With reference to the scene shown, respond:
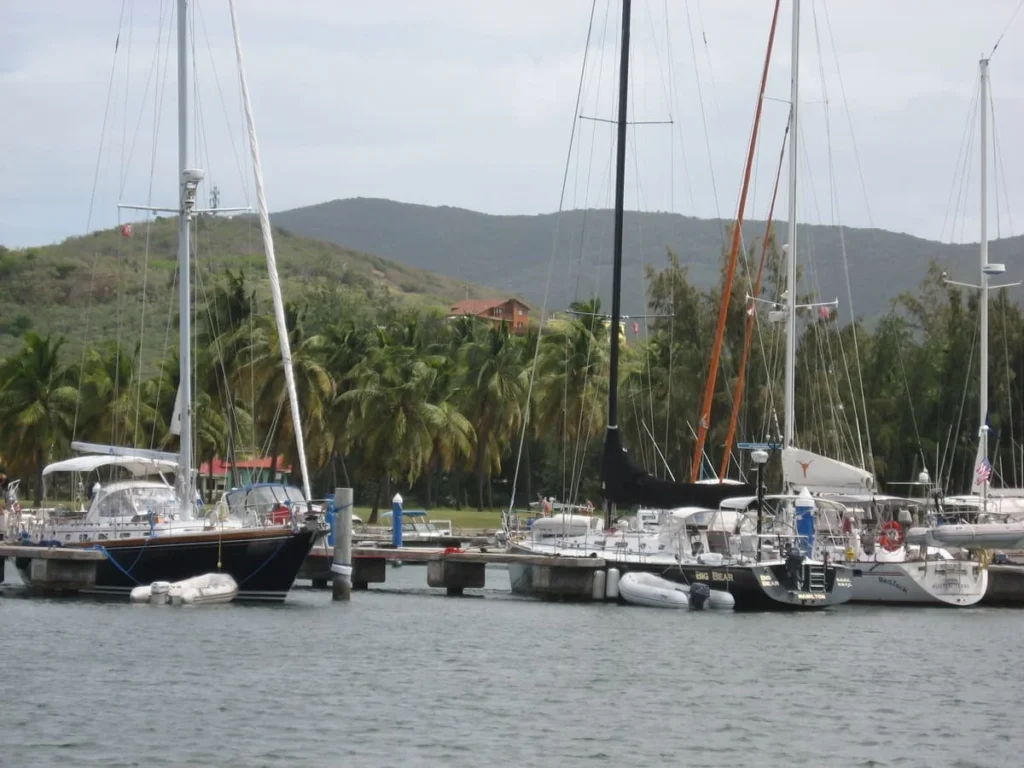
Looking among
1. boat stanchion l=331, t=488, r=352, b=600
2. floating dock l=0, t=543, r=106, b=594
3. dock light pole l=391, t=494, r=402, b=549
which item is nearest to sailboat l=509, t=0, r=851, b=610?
boat stanchion l=331, t=488, r=352, b=600

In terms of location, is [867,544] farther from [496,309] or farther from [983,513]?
[496,309]

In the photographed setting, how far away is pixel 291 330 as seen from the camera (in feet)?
250

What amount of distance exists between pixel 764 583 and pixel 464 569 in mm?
9379

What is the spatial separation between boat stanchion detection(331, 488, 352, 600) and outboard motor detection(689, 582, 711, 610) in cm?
858

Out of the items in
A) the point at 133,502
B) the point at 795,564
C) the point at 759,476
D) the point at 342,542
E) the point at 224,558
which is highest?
the point at 759,476

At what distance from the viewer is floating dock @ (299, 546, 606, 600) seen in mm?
41969

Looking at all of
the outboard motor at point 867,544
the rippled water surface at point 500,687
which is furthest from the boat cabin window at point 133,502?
the outboard motor at point 867,544

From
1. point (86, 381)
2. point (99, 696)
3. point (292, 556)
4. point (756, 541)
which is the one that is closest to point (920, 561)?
point (756, 541)

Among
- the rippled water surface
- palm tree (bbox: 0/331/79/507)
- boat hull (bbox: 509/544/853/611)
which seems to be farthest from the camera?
palm tree (bbox: 0/331/79/507)

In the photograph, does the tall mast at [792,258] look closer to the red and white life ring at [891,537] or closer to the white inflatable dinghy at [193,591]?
the red and white life ring at [891,537]

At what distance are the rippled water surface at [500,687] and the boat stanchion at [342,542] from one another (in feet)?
3.09

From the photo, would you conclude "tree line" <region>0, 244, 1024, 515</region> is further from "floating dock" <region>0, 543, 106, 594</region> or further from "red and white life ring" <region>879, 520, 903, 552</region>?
"floating dock" <region>0, 543, 106, 594</region>

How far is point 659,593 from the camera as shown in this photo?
1585 inches

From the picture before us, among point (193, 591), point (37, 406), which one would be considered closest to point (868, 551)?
point (193, 591)
